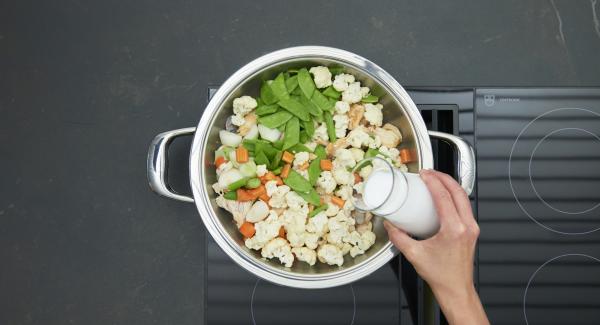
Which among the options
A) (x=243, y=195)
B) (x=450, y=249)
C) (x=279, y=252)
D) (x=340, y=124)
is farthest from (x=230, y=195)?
(x=450, y=249)

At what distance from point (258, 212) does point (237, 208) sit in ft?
0.13

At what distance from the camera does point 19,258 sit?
1063 millimetres

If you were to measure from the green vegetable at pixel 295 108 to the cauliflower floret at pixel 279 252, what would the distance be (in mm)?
216

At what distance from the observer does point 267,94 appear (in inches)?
31.8

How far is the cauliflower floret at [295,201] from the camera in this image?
80cm

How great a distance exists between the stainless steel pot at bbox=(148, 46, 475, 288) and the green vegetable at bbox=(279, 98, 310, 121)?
2.1 inches

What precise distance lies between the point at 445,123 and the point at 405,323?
0.41 m

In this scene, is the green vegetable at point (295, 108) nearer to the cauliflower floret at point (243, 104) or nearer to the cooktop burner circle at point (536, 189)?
the cauliflower floret at point (243, 104)

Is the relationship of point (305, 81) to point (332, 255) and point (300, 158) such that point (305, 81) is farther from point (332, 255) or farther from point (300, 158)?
point (332, 255)

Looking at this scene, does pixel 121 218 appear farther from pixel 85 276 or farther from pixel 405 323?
pixel 405 323

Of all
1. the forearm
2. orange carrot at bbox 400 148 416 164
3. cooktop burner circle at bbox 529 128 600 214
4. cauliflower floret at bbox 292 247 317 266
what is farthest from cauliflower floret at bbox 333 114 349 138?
cooktop burner circle at bbox 529 128 600 214

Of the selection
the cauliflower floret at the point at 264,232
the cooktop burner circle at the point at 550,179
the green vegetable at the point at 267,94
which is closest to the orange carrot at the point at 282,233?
the cauliflower floret at the point at 264,232

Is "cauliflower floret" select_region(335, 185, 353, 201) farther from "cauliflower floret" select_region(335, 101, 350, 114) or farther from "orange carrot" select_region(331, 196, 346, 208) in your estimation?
"cauliflower floret" select_region(335, 101, 350, 114)

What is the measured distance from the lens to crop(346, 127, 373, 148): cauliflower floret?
2.62ft
